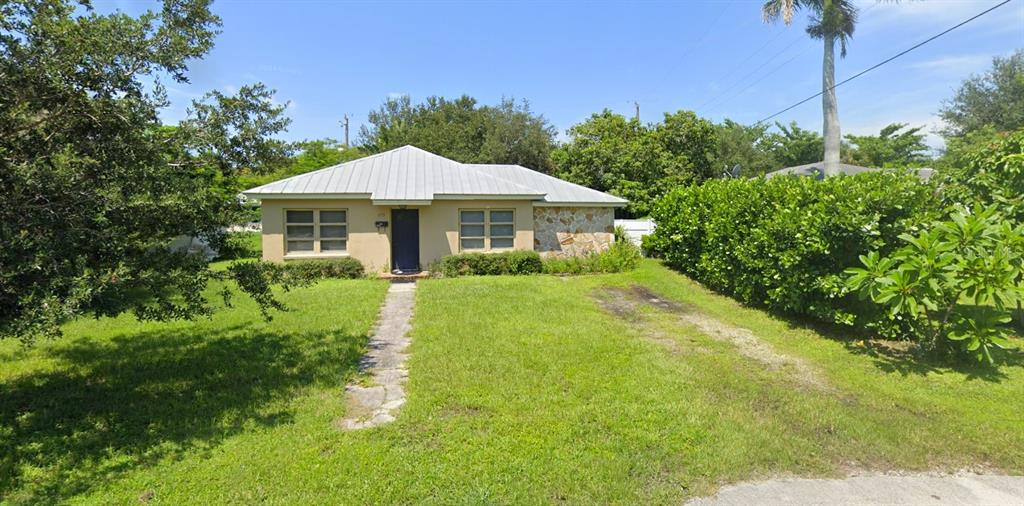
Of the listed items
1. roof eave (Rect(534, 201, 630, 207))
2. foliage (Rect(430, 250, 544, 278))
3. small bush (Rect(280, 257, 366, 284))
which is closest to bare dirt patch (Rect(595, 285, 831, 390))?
foliage (Rect(430, 250, 544, 278))

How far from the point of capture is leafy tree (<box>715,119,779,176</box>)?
3528 cm

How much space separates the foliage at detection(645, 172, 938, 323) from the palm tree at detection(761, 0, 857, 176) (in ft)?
48.8

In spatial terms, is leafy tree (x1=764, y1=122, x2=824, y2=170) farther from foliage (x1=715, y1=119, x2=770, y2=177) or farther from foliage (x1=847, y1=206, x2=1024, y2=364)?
foliage (x1=847, y1=206, x2=1024, y2=364)

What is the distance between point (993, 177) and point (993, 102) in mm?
33706

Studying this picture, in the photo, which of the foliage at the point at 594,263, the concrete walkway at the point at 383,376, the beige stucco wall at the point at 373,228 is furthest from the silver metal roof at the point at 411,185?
the concrete walkway at the point at 383,376

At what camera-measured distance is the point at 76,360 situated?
6.07 m

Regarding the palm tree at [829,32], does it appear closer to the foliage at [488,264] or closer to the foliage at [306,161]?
the foliage at [488,264]

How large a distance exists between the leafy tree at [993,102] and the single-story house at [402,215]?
30594 millimetres

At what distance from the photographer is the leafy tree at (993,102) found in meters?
28.9

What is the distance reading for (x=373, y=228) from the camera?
546 inches

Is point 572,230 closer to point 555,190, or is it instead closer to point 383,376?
point 555,190

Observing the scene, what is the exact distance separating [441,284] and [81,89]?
8365 millimetres

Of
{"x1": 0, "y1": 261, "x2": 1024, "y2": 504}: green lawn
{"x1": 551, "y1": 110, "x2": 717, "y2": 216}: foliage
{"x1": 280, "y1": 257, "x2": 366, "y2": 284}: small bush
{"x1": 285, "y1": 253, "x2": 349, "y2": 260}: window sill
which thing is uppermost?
{"x1": 551, "y1": 110, "x2": 717, "y2": 216}: foliage

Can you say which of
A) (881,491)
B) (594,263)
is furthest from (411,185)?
(881,491)
